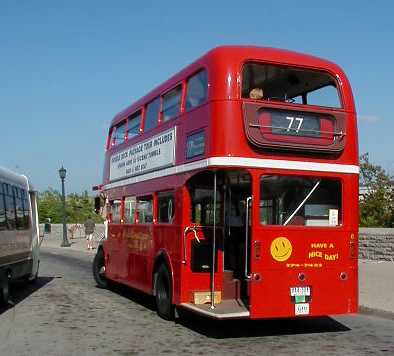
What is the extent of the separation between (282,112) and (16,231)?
21.2 feet

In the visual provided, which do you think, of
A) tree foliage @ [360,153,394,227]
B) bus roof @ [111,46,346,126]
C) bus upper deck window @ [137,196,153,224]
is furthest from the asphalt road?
tree foliage @ [360,153,394,227]

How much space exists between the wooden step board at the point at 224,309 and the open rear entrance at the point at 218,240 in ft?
0.05

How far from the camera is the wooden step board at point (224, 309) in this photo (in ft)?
29.3

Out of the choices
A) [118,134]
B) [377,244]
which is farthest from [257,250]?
[377,244]

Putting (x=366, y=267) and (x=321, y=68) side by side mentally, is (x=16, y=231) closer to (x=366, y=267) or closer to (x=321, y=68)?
(x=321, y=68)

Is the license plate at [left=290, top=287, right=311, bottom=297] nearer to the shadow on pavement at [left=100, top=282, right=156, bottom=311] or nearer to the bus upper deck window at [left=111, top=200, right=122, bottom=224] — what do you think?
the shadow on pavement at [left=100, top=282, right=156, bottom=311]

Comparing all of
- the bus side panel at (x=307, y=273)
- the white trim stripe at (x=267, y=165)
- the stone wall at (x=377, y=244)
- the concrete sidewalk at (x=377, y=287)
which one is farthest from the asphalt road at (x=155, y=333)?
the stone wall at (x=377, y=244)

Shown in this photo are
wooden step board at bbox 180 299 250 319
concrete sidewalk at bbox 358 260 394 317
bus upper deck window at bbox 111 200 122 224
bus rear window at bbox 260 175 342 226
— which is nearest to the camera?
wooden step board at bbox 180 299 250 319

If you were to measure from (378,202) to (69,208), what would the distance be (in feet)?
121

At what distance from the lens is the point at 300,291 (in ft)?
30.8

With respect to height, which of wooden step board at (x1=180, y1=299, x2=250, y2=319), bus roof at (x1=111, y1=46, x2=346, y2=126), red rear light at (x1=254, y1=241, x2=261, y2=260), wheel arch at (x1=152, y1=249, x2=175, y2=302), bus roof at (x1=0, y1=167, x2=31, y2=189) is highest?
bus roof at (x1=111, y1=46, x2=346, y2=126)

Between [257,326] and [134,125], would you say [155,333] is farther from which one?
[134,125]

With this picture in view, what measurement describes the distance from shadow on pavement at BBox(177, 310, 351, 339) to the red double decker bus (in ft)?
1.38

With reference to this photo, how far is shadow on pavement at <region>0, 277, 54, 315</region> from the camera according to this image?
13030 mm
